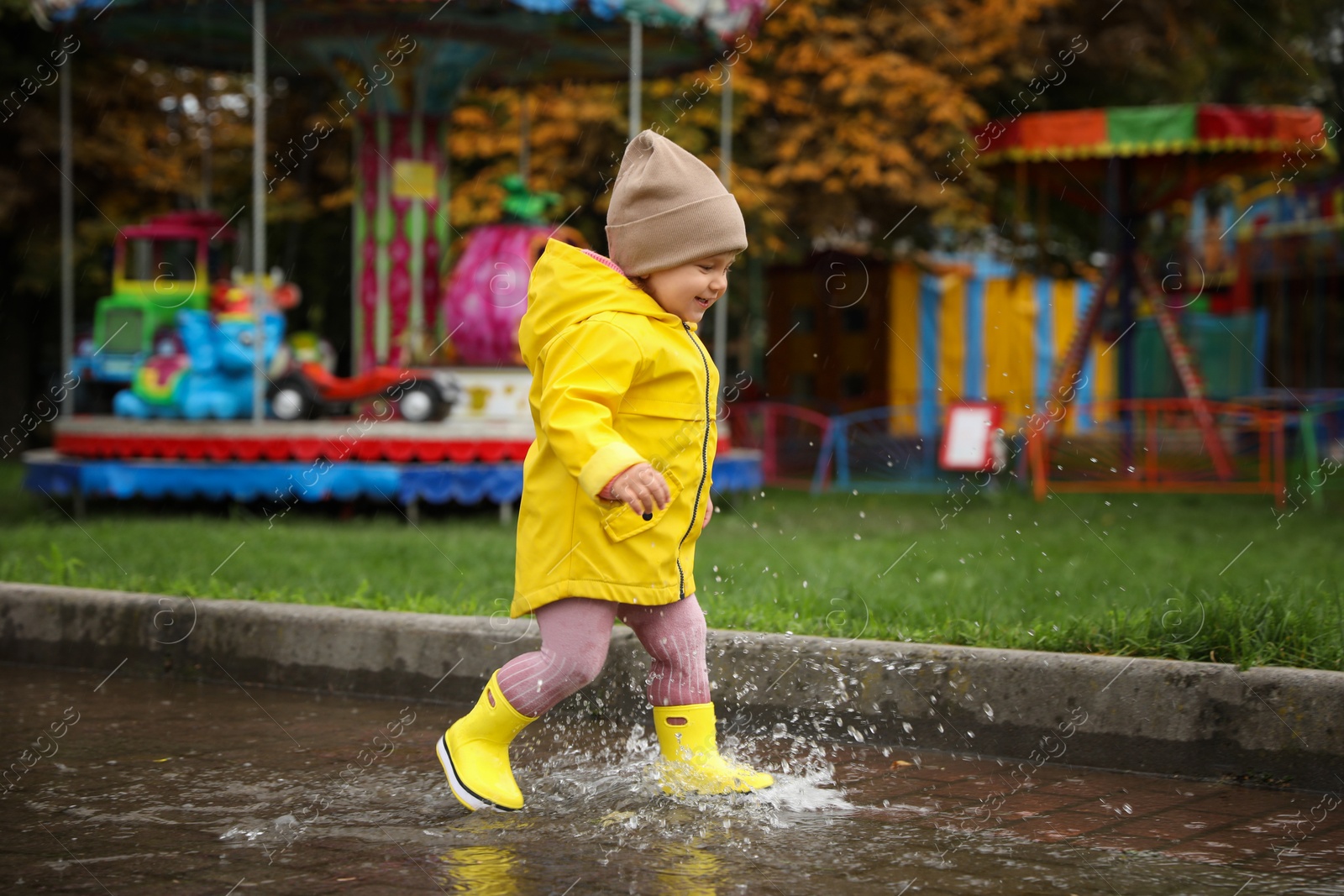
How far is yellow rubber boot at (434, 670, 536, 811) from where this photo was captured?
353 centimetres

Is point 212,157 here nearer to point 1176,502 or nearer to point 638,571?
point 1176,502

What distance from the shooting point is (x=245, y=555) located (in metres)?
7.43

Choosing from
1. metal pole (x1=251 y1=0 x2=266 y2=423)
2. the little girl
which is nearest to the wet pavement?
the little girl

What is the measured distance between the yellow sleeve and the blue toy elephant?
7.62 m

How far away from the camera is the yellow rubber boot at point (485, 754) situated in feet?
11.6

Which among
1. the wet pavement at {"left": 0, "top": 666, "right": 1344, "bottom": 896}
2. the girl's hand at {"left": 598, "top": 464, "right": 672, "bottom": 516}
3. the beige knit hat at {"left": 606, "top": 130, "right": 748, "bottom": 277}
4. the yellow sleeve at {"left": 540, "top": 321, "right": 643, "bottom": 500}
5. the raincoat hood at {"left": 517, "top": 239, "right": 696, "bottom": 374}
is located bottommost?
the wet pavement at {"left": 0, "top": 666, "right": 1344, "bottom": 896}

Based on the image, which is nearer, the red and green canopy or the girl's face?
the girl's face

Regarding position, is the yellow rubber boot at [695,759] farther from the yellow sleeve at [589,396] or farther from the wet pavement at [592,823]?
the yellow sleeve at [589,396]

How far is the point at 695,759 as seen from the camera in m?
3.69

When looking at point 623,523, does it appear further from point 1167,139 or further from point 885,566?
point 1167,139

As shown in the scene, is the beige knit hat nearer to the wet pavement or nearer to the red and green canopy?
the wet pavement

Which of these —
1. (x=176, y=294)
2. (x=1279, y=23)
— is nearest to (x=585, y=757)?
(x=176, y=294)

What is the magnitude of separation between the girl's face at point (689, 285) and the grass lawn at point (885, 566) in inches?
56.6

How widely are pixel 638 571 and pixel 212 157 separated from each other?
16992mm
